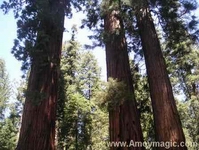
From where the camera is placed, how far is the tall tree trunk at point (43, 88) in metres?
4.57

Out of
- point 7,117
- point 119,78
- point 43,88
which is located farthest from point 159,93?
point 7,117

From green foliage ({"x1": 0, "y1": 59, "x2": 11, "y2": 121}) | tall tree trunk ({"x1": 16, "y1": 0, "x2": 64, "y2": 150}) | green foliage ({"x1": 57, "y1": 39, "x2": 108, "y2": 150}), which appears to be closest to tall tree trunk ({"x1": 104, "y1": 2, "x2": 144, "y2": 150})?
tall tree trunk ({"x1": 16, "y1": 0, "x2": 64, "y2": 150})

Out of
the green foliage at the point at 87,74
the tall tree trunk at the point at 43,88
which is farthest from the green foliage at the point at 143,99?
the green foliage at the point at 87,74

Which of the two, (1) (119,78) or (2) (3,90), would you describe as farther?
(2) (3,90)

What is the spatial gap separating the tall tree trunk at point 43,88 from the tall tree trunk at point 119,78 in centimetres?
125

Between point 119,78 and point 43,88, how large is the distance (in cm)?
168

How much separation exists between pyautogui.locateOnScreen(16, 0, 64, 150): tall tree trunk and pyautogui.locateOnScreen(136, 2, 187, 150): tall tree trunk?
2154 millimetres

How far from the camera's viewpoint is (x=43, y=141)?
15.0ft

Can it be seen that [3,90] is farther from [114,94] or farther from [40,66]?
[114,94]

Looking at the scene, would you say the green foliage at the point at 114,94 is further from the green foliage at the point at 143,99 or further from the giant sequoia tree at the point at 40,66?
the green foliage at the point at 143,99

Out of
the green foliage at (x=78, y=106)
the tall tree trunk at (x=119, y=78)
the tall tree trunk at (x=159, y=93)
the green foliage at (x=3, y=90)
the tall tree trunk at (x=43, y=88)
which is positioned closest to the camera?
the tall tree trunk at (x=159, y=93)

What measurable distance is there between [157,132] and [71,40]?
16.1m

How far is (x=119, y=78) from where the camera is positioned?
5262 mm

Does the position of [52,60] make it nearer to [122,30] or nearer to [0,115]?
[122,30]
